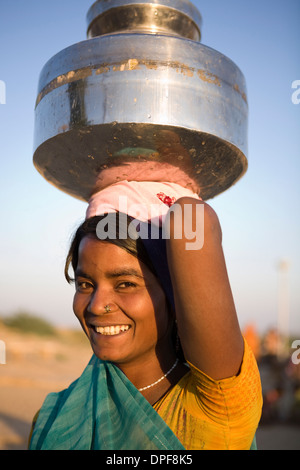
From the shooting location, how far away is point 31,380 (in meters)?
11.8

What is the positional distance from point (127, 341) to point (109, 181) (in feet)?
2.16

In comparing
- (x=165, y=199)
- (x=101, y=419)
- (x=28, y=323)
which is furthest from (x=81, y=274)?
(x=28, y=323)

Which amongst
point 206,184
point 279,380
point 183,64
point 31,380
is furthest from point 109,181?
point 31,380

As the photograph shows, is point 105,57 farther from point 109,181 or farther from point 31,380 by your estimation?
point 31,380

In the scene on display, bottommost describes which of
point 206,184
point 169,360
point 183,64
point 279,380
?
point 279,380

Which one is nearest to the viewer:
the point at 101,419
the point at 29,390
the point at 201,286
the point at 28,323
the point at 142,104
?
the point at 201,286

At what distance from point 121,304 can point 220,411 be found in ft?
1.75

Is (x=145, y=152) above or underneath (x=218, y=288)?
above

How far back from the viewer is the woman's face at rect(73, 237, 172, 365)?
1.67 metres

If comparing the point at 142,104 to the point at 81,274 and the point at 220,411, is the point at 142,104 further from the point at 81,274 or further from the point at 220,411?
the point at 220,411

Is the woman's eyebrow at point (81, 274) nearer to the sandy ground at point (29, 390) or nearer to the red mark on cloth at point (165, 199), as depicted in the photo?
the red mark on cloth at point (165, 199)

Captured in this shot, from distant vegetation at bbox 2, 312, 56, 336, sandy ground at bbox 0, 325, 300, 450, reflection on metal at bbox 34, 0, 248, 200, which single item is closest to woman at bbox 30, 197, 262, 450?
reflection on metal at bbox 34, 0, 248, 200

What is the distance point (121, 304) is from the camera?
1.67 metres

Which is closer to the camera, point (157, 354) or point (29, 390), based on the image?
point (157, 354)
